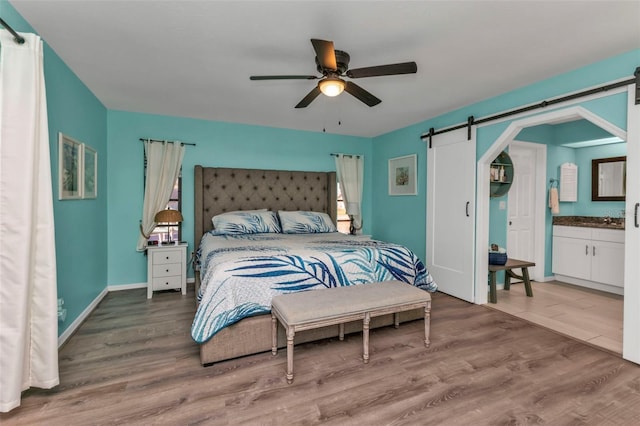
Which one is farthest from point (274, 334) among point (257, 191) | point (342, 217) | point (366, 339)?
point (342, 217)

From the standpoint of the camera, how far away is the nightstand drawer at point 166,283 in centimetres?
360

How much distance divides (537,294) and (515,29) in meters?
3.25

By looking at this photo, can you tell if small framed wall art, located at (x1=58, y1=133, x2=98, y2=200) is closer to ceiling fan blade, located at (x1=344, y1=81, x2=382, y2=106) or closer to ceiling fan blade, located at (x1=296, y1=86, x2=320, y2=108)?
ceiling fan blade, located at (x1=296, y1=86, x2=320, y2=108)

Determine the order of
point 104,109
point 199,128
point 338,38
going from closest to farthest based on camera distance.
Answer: point 338,38 → point 104,109 → point 199,128

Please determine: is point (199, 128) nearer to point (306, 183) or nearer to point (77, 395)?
point (306, 183)

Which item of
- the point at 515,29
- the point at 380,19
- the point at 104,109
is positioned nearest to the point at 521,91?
the point at 515,29

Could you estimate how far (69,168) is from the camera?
8.38ft

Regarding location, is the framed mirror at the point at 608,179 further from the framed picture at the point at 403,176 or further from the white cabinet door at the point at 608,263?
the framed picture at the point at 403,176

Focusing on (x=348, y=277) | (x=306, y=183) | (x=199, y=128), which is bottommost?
(x=348, y=277)

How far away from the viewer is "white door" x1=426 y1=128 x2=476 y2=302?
3514 mm

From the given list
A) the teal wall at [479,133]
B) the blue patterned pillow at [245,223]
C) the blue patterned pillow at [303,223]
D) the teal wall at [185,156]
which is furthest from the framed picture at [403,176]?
the blue patterned pillow at [245,223]

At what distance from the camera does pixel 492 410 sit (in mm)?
1696

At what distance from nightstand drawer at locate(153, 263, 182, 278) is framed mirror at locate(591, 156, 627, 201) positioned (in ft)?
19.3

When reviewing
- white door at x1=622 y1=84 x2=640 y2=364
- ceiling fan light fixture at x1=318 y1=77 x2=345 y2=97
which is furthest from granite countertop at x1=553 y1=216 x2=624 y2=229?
ceiling fan light fixture at x1=318 y1=77 x2=345 y2=97
